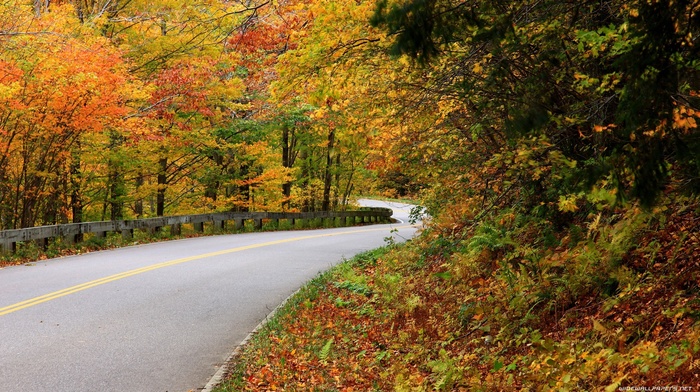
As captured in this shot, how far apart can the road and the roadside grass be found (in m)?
0.84

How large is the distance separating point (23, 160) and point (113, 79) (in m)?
4.45

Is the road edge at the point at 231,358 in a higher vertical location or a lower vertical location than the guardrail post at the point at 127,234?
lower

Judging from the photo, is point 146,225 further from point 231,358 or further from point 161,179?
point 231,358

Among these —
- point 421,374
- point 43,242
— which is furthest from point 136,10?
point 421,374

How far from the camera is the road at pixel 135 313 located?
268 inches

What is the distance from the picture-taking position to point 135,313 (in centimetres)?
949

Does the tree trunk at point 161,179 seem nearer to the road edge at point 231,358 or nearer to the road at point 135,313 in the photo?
the road at point 135,313

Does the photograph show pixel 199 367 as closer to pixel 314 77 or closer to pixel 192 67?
pixel 314 77

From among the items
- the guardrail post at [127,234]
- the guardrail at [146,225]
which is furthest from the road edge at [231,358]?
the guardrail post at [127,234]

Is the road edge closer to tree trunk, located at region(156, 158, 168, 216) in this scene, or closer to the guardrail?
the guardrail

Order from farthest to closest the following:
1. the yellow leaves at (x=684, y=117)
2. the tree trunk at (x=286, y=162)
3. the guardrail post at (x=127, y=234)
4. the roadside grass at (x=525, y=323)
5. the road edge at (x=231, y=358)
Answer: the tree trunk at (x=286, y=162) < the guardrail post at (x=127, y=234) < the road edge at (x=231, y=358) < the roadside grass at (x=525, y=323) < the yellow leaves at (x=684, y=117)

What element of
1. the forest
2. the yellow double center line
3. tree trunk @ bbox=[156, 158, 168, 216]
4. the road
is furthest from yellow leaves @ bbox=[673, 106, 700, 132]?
tree trunk @ bbox=[156, 158, 168, 216]

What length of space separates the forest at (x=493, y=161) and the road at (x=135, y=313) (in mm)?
1078

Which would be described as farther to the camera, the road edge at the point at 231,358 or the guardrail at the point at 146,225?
the guardrail at the point at 146,225
